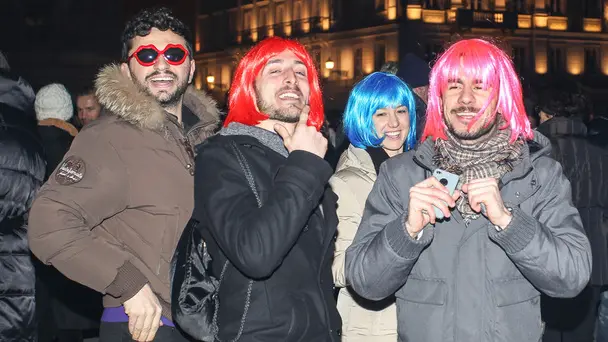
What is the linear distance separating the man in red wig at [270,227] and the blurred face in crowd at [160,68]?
0.63 m

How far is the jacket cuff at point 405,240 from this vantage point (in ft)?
11.5

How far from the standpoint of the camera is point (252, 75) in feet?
13.2

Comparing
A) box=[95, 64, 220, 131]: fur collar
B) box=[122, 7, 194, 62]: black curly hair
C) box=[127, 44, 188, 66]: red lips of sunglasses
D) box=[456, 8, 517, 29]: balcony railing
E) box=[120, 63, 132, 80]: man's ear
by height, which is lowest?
box=[95, 64, 220, 131]: fur collar

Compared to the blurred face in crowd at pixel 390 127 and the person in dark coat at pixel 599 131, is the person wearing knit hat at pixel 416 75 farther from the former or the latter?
the person in dark coat at pixel 599 131

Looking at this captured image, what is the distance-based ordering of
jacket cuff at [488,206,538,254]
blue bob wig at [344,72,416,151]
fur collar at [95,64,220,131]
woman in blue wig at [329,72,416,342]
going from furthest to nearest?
blue bob wig at [344,72,416,151] < woman in blue wig at [329,72,416,342] < fur collar at [95,64,220,131] < jacket cuff at [488,206,538,254]

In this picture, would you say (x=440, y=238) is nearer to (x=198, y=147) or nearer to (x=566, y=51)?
(x=198, y=147)

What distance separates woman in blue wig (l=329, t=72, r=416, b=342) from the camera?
4922 mm

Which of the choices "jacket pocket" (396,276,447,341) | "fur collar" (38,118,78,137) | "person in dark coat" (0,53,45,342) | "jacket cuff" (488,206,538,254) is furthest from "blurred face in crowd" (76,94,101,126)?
"jacket cuff" (488,206,538,254)

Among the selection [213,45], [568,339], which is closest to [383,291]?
[568,339]

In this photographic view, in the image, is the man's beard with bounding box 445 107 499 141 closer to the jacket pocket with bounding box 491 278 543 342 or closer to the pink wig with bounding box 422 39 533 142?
the pink wig with bounding box 422 39 533 142

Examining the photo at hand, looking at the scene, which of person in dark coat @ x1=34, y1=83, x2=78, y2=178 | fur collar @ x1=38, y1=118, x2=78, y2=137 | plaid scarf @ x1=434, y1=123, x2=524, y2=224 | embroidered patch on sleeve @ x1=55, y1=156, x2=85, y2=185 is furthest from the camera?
fur collar @ x1=38, y1=118, x2=78, y2=137

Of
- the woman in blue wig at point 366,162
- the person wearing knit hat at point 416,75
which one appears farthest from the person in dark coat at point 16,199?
the person wearing knit hat at point 416,75

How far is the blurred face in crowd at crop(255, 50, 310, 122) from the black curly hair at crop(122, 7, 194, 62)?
707 millimetres

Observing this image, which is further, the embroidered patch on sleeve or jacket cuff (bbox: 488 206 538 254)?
the embroidered patch on sleeve
